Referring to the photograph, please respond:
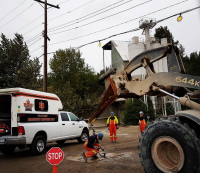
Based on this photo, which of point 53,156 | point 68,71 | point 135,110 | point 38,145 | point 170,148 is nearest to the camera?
point 170,148

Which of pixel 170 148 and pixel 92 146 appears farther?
pixel 92 146

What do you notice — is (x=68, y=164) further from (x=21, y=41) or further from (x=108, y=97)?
(x=21, y=41)

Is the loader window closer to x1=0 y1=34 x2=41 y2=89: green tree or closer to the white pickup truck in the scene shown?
the white pickup truck

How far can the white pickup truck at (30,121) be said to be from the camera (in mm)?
8148

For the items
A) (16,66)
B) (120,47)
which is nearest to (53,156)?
(16,66)

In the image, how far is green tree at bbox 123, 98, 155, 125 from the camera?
24.3m

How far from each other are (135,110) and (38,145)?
56.1 ft

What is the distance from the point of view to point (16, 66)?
86.0ft

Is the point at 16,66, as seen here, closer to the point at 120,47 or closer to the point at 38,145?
the point at 120,47

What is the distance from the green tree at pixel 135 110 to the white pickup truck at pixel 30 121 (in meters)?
14.5

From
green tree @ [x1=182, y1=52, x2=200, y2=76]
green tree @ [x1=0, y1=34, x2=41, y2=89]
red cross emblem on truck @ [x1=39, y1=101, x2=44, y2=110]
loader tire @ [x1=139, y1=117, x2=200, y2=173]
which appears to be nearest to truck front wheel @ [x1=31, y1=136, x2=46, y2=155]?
red cross emblem on truck @ [x1=39, y1=101, x2=44, y2=110]

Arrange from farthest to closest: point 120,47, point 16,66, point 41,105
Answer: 1. point 120,47
2. point 16,66
3. point 41,105

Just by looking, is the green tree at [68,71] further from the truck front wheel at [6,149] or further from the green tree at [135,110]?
the truck front wheel at [6,149]

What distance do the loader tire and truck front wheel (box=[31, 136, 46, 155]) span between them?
5663 millimetres
